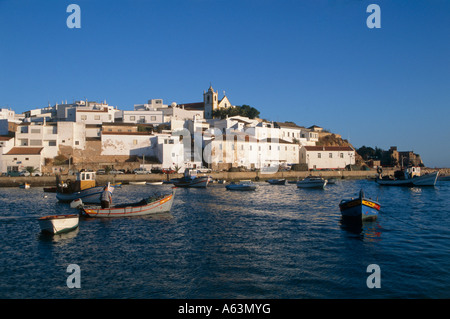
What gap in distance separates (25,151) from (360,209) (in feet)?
175

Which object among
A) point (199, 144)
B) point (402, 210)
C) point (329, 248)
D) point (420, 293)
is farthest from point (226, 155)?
point (420, 293)

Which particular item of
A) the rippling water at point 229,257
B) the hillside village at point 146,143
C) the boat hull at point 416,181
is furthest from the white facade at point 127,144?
the rippling water at point 229,257

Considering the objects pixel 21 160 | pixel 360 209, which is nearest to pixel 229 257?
pixel 360 209

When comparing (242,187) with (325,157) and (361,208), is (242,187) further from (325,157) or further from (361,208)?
(325,157)

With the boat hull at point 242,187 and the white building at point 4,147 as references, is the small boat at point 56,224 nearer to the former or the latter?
the boat hull at point 242,187

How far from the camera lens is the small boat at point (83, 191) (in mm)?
30781

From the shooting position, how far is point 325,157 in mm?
79562

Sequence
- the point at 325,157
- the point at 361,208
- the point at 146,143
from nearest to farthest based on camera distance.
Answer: the point at 361,208
the point at 146,143
the point at 325,157

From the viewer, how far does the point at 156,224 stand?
70.2 ft

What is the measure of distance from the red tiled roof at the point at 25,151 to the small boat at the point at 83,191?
27.6 meters

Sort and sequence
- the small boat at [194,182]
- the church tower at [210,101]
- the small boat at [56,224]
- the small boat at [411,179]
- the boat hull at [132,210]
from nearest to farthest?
1. the small boat at [56,224]
2. the boat hull at [132,210]
3. the small boat at [194,182]
4. the small boat at [411,179]
5. the church tower at [210,101]

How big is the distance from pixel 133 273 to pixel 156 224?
925cm
